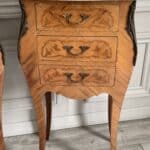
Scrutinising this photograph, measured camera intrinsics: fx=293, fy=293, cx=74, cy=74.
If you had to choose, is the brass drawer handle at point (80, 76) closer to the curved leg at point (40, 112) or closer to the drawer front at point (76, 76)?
the drawer front at point (76, 76)

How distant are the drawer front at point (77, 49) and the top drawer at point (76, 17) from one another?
3 centimetres

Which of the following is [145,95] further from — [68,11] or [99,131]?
[68,11]

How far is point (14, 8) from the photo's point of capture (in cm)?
121

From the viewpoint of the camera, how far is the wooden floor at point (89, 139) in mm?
1450

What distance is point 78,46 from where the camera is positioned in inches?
39.3

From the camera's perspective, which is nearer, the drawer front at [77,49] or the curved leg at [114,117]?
the drawer front at [77,49]

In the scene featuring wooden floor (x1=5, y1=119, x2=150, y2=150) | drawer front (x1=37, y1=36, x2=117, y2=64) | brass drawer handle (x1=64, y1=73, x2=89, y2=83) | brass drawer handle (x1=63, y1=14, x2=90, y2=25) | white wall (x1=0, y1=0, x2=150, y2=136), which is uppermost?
brass drawer handle (x1=63, y1=14, x2=90, y2=25)

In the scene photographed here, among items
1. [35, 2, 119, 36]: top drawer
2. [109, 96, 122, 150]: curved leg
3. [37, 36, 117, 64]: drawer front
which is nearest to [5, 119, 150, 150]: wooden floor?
[109, 96, 122, 150]: curved leg

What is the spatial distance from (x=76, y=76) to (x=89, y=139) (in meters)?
0.55

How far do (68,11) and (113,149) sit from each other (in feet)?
2.16

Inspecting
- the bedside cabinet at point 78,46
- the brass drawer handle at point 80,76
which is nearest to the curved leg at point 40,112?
the bedside cabinet at point 78,46

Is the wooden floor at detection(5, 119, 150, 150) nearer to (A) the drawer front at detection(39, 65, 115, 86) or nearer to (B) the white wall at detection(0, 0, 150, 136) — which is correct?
(B) the white wall at detection(0, 0, 150, 136)

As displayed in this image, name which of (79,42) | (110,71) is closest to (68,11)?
(79,42)

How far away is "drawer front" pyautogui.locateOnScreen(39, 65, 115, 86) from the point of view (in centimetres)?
104
